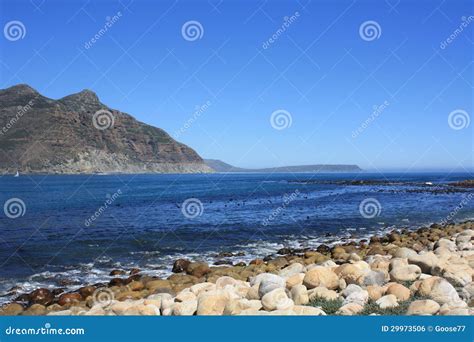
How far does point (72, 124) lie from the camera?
162m

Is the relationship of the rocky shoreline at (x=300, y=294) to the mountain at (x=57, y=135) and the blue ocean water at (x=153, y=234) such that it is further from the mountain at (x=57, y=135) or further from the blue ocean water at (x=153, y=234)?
the mountain at (x=57, y=135)

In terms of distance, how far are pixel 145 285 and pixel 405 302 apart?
8026 mm

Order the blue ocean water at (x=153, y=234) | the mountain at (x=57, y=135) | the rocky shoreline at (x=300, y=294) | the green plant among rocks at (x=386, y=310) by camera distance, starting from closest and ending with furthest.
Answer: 1. the green plant among rocks at (x=386, y=310)
2. the rocky shoreline at (x=300, y=294)
3. the blue ocean water at (x=153, y=234)
4. the mountain at (x=57, y=135)

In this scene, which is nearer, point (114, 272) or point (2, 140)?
point (114, 272)

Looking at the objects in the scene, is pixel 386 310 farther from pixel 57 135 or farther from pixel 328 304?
pixel 57 135

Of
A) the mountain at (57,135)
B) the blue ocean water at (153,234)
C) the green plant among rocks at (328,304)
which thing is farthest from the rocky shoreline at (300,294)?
the mountain at (57,135)

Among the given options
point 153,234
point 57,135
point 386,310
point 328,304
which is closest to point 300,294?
point 328,304

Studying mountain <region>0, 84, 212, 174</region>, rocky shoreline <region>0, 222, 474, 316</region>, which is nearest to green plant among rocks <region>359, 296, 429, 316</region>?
rocky shoreline <region>0, 222, 474, 316</region>

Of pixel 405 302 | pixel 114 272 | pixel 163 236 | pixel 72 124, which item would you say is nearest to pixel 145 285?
pixel 114 272

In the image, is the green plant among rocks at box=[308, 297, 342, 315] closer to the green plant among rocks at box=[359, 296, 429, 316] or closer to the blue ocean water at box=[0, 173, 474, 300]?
the green plant among rocks at box=[359, 296, 429, 316]

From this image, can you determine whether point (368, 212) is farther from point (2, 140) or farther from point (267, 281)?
point (2, 140)

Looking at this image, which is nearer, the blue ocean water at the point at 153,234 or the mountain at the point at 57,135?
the blue ocean water at the point at 153,234

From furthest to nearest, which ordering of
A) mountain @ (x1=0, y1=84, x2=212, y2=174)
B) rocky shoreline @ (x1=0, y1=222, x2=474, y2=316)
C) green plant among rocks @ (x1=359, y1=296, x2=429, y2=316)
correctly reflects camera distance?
mountain @ (x1=0, y1=84, x2=212, y2=174) → rocky shoreline @ (x1=0, y1=222, x2=474, y2=316) → green plant among rocks @ (x1=359, y1=296, x2=429, y2=316)

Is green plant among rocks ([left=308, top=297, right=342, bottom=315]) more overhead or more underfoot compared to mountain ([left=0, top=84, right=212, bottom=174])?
more underfoot
